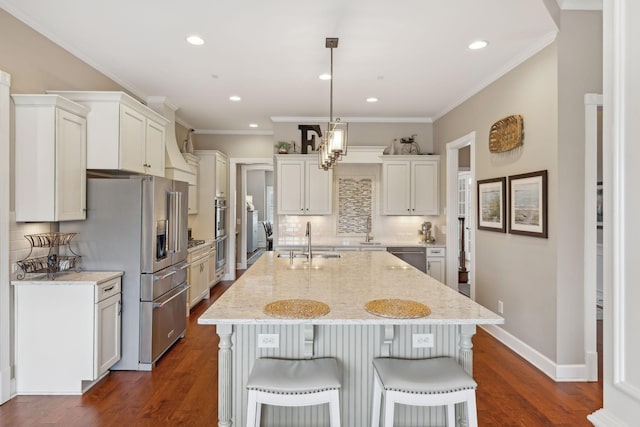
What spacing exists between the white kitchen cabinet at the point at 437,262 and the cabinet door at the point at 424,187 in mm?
616

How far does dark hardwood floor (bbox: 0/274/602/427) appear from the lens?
2.45 metres

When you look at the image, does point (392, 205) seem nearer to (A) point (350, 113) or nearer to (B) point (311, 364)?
(A) point (350, 113)

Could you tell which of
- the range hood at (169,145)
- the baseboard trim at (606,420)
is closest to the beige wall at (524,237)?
the baseboard trim at (606,420)

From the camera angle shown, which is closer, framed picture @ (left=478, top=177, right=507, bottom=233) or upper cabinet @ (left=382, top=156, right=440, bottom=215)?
framed picture @ (left=478, top=177, right=507, bottom=233)

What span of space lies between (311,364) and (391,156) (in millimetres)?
4243

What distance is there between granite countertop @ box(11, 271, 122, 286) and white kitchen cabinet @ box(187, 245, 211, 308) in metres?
1.75

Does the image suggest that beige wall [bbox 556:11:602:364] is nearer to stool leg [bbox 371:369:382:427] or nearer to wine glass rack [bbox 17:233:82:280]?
stool leg [bbox 371:369:382:427]

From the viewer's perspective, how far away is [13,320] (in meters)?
2.75

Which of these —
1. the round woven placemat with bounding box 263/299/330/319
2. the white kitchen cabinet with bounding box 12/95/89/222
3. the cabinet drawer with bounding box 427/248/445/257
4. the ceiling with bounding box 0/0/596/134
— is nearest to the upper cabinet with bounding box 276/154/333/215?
the ceiling with bounding box 0/0/596/134

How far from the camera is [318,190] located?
5.59m

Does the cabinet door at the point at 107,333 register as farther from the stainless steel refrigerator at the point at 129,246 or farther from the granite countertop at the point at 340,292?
the granite countertop at the point at 340,292

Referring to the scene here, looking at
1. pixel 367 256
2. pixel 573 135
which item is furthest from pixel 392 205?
pixel 573 135

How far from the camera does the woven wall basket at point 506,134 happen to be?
3.47 metres

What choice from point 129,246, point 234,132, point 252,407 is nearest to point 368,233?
point 234,132
